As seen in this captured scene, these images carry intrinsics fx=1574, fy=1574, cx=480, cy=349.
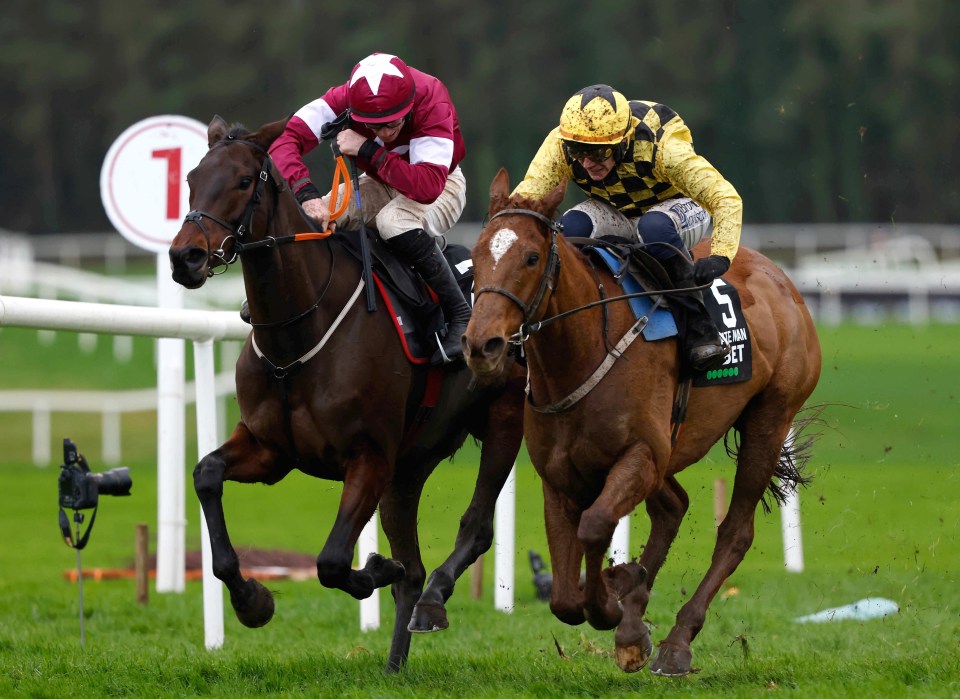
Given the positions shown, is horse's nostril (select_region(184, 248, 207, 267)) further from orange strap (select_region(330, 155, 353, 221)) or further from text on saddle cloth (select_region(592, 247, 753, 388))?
text on saddle cloth (select_region(592, 247, 753, 388))

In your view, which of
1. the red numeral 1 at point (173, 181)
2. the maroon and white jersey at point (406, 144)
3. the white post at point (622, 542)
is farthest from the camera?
the red numeral 1 at point (173, 181)

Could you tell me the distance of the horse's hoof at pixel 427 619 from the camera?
18.8 feet

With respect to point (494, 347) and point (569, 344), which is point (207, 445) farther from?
point (494, 347)

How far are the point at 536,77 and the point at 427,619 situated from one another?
29.2 meters

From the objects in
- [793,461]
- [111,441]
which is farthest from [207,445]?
[111,441]

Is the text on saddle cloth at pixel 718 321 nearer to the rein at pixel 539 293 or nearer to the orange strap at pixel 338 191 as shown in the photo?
the rein at pixel 539 293

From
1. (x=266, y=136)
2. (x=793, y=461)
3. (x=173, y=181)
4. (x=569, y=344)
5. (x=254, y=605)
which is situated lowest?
(x=254, y=605)

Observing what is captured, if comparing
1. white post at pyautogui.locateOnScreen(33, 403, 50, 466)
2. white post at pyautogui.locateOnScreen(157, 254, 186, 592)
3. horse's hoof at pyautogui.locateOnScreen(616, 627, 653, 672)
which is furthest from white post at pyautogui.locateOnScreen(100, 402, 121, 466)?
horse's hoof at pyautogui.locateOnScreen(616, 627, 653, 672)

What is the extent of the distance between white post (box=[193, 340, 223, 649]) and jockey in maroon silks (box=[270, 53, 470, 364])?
3.51 feet

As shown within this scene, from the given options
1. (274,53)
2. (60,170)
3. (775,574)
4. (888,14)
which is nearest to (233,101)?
(274,53)

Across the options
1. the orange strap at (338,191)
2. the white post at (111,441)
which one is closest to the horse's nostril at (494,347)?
the orange strap at (338,191)

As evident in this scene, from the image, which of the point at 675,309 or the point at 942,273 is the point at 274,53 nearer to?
the point at 942,273

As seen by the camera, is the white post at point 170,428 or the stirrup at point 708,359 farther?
the white post at point 170,428

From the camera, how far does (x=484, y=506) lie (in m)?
6.23
